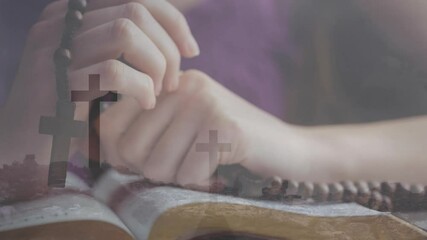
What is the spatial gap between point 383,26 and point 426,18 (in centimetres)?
11

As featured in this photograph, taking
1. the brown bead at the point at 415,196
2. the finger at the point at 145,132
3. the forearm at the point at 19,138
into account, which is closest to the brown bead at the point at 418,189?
the brown bead at the point at 415,196

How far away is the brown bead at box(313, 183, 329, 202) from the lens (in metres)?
1.60

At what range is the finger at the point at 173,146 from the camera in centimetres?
154

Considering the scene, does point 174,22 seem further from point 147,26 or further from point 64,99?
point 64,99

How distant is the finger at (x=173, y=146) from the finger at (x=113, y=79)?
4.3 inches

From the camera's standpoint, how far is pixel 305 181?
1589 mm

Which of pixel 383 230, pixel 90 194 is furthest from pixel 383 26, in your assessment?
pixel 90 194

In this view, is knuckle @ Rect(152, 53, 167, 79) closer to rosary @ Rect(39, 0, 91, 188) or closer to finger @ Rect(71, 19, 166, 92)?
finger @ Rect(71, 19, 166, 92)

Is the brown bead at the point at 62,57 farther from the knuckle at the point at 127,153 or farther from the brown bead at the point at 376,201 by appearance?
the brown bead at the point at 376,201

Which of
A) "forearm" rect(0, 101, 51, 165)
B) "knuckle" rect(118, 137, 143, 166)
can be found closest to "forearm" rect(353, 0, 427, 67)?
"knuckle" rect(118, 137, 143, 166)

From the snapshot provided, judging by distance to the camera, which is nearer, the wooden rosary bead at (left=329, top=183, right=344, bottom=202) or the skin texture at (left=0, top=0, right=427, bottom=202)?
the skin texture at (left=0, top=0, right=427, bottom=202)

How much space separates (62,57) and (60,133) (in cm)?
16

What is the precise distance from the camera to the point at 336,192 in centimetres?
161
